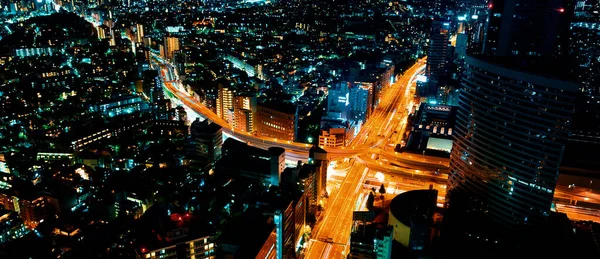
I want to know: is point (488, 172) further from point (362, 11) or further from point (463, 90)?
point (362, 11)

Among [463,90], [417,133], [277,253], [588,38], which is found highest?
[588,38]

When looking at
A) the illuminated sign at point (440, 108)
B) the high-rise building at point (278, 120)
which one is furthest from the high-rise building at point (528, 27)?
the high-rise building at point (278, 120)

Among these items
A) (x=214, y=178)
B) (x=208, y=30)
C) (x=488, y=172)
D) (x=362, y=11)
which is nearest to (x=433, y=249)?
(x=488, y=172)

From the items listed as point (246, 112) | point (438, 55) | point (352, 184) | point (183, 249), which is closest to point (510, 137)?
point (352, 184)

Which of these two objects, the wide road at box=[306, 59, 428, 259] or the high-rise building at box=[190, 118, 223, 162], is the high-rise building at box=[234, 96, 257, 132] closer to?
the high-rise building at box=[190, 118, 223, 162]

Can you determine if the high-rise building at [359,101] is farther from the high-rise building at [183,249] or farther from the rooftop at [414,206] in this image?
the high-rise building at [183,249]

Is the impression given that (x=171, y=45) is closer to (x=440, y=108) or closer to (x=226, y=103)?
(x=226, y=103)
